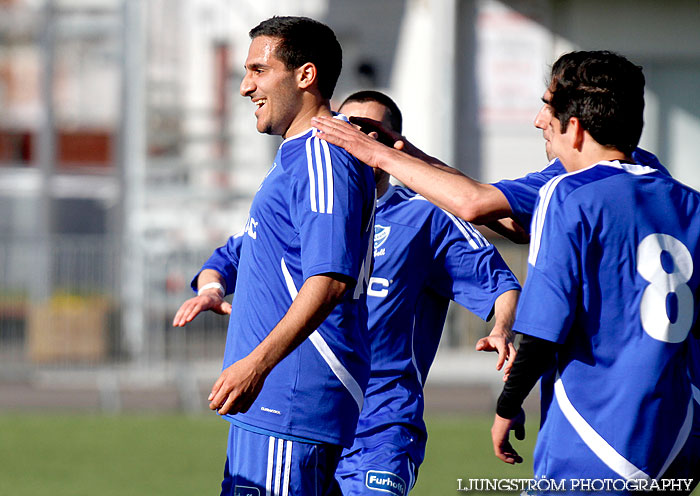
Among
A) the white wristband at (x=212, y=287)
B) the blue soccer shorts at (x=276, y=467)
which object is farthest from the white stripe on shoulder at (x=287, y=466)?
the white wristband at (x=212, y=287)

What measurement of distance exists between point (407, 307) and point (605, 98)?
157 cm

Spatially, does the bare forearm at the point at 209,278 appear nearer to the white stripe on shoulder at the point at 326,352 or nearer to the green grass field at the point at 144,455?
the white stripe on shoulder at the point at 326,352

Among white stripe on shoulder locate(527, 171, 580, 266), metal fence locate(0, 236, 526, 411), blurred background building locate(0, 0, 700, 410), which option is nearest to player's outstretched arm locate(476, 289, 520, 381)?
white stripe on shoulder locate(527, 171, 580, 266)

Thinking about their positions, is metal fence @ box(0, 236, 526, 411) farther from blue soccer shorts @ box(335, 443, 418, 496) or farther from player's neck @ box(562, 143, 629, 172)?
player's neck @ box(562, 143, 629, 172)

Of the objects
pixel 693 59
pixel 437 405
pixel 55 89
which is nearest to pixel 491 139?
pixel 693 59

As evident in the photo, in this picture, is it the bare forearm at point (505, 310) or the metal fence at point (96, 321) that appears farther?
the metal fence at point (96, 321)

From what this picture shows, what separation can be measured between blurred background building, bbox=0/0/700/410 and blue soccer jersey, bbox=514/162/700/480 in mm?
11279

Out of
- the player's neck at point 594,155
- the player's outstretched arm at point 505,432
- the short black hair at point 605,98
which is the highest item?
the short black hair at point 605,98

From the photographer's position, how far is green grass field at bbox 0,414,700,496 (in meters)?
9.32

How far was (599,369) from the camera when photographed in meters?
3.40

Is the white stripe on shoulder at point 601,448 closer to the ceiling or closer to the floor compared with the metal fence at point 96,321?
closer to the ceiling

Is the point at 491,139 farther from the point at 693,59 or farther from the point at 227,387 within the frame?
the point at 227,387

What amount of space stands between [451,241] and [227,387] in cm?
166

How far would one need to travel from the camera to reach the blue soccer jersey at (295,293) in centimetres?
376
